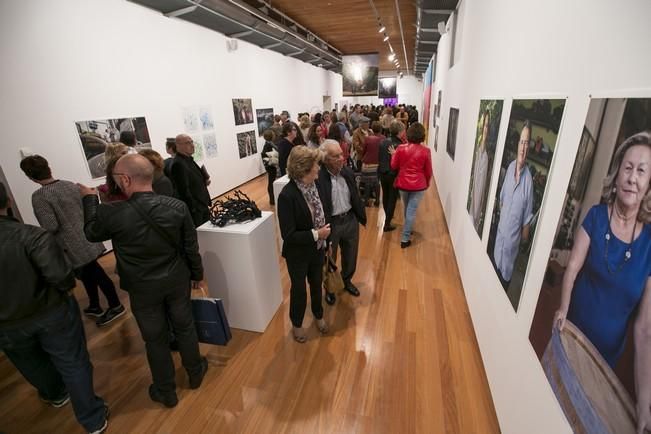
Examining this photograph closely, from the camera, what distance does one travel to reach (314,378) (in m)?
2.53

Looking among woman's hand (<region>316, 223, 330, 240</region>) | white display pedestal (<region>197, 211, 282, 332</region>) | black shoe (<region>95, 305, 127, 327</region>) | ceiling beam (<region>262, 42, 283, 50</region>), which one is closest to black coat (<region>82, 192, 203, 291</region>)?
white display pedestal (<region>197, 211, 282, 332</region>)

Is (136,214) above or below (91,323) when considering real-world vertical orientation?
above

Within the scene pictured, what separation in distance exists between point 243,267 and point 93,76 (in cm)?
399

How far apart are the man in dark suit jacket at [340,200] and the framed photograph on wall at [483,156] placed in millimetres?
1058

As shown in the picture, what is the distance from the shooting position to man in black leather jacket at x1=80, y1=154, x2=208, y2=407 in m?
1.89

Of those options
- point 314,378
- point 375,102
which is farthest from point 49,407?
point 375,102

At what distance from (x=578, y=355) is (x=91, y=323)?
4.12 meters

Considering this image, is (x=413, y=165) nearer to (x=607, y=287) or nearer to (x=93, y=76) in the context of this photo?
(x=607, y=287)

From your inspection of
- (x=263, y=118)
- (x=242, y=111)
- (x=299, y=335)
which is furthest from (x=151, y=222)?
(x=263, y=118)

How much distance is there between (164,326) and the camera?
218cm

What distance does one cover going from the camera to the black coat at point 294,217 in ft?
7.63

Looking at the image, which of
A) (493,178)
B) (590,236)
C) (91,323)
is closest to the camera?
(590,236)

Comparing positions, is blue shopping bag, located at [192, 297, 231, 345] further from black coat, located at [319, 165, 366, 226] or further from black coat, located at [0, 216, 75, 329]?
black coat, located at [319, 165, 366, 226]

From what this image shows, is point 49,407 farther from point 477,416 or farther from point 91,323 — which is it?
point 477,416
